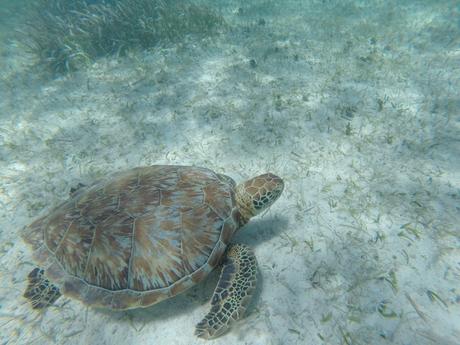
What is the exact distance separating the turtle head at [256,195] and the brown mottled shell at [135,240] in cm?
14

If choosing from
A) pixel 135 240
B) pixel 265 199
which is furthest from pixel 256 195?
pixel 135 240

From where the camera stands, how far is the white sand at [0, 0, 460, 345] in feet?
9.18

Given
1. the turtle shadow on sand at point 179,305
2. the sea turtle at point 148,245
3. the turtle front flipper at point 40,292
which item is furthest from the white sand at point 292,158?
the sea turtle at point 148,245

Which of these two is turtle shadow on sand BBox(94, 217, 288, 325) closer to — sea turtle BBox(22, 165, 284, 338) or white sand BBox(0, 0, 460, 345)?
white sand BBox(0, 0, 460, 345)

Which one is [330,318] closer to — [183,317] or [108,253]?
[183,317]

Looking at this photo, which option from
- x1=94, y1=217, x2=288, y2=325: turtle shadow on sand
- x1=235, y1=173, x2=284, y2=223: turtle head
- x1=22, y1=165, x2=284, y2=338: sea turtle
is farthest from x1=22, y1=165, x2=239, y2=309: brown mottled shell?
x1=94, y1=217, x2=288, y2=325: turtle shadow on sand

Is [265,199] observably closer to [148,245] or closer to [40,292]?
[148,245]

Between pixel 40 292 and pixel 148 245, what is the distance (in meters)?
1.52

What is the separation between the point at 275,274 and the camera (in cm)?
311

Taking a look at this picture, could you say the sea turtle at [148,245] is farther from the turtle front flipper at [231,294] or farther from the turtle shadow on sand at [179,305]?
the turtle shadow on sand at [179,305]

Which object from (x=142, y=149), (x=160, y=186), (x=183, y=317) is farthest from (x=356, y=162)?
(x=142, y=149)

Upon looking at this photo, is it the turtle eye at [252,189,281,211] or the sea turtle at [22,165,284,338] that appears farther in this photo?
the turtle eye at [252,189,281,211]

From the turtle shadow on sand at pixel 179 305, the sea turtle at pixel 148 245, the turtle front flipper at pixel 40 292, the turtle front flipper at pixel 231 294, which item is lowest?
the turtle shadow on sand at pixel 179 305

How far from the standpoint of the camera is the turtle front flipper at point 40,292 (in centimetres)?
297
